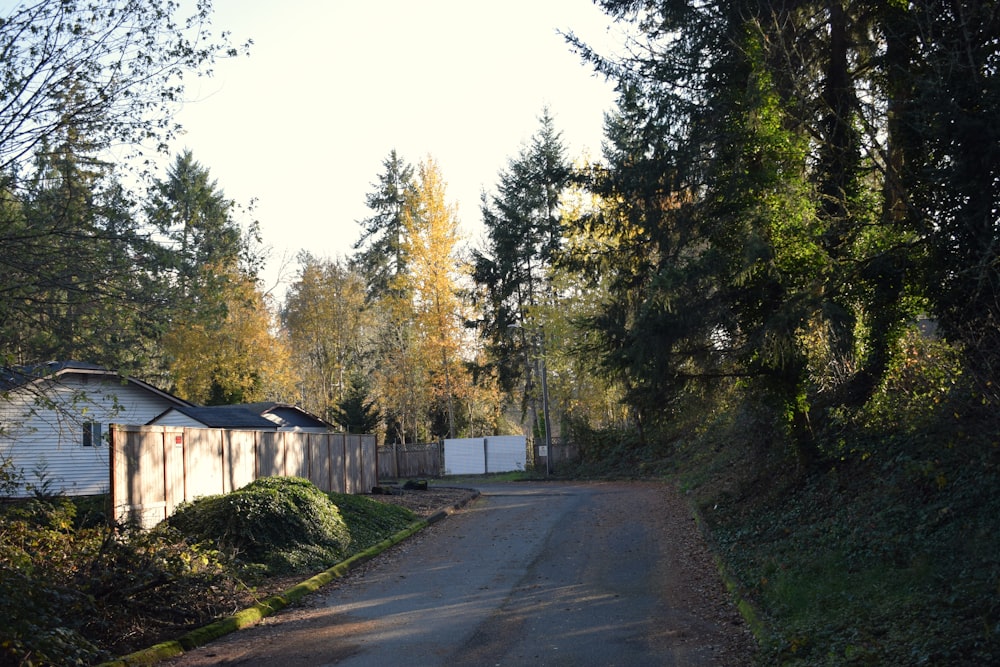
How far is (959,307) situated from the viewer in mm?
9938

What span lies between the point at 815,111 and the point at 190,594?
12153 mm

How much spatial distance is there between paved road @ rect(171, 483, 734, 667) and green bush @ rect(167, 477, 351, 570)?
1090mm

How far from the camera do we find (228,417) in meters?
33.4

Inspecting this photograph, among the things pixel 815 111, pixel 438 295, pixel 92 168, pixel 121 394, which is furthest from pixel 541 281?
pixel 92 168

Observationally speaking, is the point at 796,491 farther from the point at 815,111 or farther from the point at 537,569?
the point at 815,111

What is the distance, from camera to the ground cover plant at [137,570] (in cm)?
741

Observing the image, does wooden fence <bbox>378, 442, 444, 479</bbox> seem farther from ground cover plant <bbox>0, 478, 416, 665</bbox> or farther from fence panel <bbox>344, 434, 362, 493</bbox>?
ground cover plant <bbox>0, 478, 416, 665</bbox>

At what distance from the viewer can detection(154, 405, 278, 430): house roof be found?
31.8 m

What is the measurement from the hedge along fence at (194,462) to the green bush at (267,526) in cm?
49

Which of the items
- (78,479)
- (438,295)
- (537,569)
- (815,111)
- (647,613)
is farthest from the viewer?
(438,295)

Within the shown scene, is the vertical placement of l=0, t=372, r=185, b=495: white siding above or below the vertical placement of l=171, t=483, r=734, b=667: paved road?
above

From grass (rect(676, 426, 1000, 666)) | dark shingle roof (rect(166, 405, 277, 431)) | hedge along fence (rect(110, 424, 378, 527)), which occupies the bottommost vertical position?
grass (rect(676, 426, 1000, 666))

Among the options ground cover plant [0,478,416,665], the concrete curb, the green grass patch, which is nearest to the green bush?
ground cover plant [0,478,416,665]

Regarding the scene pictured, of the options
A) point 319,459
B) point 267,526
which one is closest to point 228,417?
point 319,459
